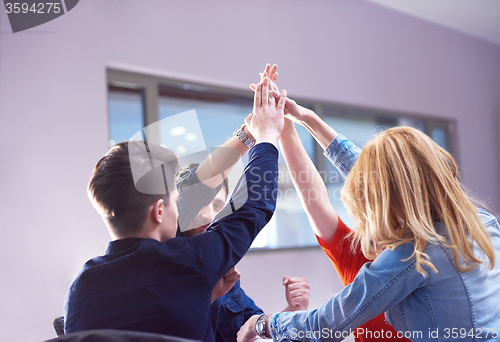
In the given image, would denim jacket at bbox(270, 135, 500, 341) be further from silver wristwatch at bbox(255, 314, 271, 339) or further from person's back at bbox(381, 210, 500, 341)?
silver wristwatch at bbox(255, 314, 271, 339)

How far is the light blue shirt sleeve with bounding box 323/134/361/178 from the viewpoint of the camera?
3.94 feet

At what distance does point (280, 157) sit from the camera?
3096 millimetres

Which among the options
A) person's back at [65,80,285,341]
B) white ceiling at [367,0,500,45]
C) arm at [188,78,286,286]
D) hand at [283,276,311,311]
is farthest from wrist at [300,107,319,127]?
white ceiling at [367,0,500,45]

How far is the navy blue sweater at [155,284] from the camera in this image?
2.43 feet

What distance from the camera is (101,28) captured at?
7.70ft

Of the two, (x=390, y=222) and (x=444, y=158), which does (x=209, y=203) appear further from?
(x=444, y=158)

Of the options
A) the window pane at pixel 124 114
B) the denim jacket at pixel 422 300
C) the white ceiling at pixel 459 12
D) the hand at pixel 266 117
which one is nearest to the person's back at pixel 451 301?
the denim jacket at pixel 422 300

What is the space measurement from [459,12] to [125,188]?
4196mm

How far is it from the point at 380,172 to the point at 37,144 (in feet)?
6.05

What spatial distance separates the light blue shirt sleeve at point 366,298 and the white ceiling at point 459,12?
3451mm

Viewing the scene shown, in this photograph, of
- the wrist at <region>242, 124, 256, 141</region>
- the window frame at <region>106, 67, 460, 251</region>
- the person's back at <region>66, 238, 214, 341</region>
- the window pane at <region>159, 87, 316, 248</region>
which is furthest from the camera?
the window pane at <region>159, 87, 316, 248</region>

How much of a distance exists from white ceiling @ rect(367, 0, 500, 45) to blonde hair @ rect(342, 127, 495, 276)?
10.7 ft

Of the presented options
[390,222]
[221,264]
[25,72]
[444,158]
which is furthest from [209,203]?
[25,72]

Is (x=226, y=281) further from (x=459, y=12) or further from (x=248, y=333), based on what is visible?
(x=459, y=12)
